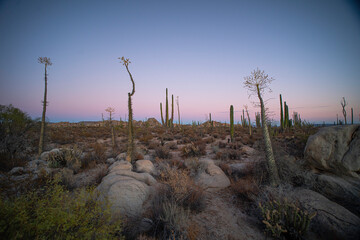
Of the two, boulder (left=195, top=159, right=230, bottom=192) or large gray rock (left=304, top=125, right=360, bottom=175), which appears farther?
boulder (left=195, top=159, right=230, bottom=192)

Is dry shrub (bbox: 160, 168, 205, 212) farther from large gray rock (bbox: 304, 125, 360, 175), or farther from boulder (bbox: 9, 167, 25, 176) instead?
boulder (bbox: 9, 167, 25, 176)

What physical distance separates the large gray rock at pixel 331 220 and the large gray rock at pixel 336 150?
1.60 m

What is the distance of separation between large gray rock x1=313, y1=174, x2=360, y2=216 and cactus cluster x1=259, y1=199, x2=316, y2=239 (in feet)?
4.73

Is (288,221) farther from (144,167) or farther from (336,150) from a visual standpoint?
(144,167)

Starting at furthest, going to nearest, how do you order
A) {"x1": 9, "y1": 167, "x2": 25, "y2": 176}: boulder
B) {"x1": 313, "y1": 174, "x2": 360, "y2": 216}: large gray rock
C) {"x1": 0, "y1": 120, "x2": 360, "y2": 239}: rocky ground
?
{"x1": 9, "y1": 167, "x2": 25, "y2": 176}: boulder → {"x1": 313, "y1": 174, "x2": 360, "y2": 216}: large gray rock → {"x1": 0, "y1": 120, "x2": 360, "y2": 239}: rocky ground

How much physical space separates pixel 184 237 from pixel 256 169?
3.57 meters

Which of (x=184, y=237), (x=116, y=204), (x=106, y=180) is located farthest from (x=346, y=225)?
(x=106, y=180)

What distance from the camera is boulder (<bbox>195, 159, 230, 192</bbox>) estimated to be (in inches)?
184

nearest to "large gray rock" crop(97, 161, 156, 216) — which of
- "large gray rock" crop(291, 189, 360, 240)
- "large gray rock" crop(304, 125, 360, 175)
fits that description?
"large gray rock" crop(291, 189, 360, 240)

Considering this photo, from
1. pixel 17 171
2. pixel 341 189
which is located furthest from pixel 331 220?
pixel 17 171

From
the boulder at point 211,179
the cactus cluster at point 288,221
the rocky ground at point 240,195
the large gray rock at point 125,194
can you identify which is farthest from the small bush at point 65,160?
the cactus cluster at point 288,221

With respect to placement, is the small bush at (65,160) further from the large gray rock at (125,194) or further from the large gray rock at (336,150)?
the large gray rock at (336,150)

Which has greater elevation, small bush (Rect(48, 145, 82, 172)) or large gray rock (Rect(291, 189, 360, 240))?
small bush (Rect(48, 145, 82, 172))

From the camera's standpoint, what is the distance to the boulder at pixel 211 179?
467 centimetres
